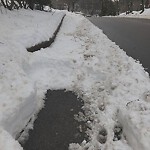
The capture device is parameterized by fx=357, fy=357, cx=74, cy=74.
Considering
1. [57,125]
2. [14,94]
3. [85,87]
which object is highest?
[14,94]

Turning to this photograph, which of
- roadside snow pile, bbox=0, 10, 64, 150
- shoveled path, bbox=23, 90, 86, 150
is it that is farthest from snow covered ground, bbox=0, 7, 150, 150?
shoveled path, bbox=23, 90, 86, 150

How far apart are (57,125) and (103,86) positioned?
1.78m

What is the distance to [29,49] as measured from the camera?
343 inches

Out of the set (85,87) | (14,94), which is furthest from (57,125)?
(85,87)

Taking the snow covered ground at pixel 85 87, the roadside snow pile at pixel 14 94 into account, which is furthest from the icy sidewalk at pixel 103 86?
the roadside snow pile at pixel 14 94

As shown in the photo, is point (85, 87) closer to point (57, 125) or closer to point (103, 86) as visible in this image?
point (103, 86)

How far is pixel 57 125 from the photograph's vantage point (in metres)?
5.45

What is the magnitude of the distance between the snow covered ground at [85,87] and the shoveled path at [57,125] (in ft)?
0.49

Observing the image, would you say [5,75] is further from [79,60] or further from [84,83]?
[79,60]

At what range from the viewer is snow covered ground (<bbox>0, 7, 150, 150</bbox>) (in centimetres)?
468

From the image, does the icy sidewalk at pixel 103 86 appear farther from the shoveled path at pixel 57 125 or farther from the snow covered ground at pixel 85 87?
the shoveled path at pixel 57 125

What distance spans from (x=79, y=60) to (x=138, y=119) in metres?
4.28

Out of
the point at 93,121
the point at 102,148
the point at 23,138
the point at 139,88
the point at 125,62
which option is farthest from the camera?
the point at 125,62

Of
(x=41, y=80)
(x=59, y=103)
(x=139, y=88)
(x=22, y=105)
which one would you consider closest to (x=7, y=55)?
(x=41, y=80)
